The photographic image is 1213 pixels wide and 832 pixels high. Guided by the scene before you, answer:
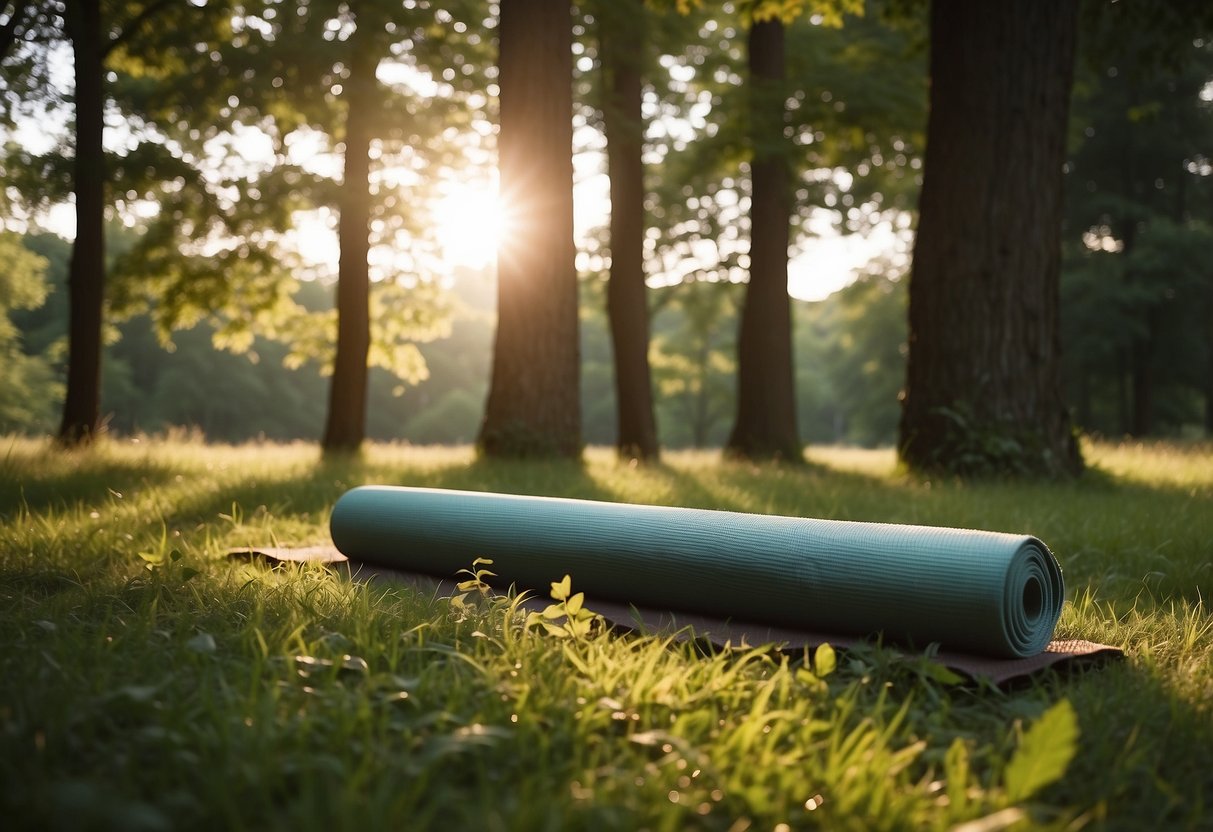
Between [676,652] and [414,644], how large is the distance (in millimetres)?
814

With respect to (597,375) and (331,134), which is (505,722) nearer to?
(331,134)

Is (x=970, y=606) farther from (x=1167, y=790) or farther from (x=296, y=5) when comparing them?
(x=296, y=5)

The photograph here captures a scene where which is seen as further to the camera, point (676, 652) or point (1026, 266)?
point (1026, 266)

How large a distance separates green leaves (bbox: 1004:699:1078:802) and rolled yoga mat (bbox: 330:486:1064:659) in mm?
959

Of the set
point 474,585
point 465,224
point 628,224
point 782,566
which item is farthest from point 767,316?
point 782,566

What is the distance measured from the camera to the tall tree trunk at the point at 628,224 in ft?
42.8

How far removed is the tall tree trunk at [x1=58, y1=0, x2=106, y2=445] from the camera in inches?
431

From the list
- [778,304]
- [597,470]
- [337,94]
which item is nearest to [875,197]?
[778,304]

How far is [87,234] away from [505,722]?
11.1m

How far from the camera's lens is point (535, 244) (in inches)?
374

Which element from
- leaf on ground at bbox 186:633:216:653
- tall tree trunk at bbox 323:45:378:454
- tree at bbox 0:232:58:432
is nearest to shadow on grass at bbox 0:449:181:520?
leaf on ground at bbox 186:633:216:653

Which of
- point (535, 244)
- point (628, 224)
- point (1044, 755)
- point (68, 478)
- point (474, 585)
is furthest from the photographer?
point (628, 224)

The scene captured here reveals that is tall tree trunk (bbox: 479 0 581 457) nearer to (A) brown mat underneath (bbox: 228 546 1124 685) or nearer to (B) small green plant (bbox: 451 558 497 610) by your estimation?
(B) small green plant (bbox: 451 558 497 610)

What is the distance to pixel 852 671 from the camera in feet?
9.16
